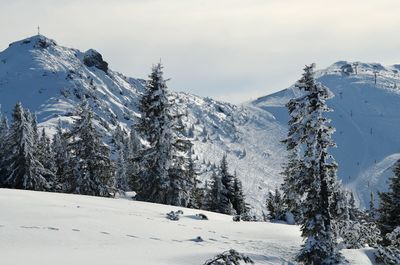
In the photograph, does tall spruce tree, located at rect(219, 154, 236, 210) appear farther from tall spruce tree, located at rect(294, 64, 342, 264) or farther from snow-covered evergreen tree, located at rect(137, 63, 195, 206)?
tall spruce tree, located at rect(294, 64, 342, 264)

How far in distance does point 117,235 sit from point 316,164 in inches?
362

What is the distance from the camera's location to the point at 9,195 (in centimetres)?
2142

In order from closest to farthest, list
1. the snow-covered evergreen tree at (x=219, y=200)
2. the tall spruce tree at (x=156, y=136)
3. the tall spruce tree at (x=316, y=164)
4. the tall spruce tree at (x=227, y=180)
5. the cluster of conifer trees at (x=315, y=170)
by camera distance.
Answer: the cluster of conifer trees at (x=315, y=170), the tall spruce tree at (x=316, y=164), the tall spruce tree at (x=156, y=136), the snow-covered evergreen tree at (x=219, y=200), the tall spruce tree at (x=227, y=180)

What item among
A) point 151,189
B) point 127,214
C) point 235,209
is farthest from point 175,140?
point 235,209

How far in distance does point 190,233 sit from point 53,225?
5652mm

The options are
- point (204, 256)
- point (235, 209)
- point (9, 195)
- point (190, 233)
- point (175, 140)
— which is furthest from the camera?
point (235, 209)

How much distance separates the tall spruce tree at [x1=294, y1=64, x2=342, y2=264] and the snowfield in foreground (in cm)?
138

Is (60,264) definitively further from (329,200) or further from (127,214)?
(329,200)

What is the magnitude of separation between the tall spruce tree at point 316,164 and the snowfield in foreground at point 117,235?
1378mm

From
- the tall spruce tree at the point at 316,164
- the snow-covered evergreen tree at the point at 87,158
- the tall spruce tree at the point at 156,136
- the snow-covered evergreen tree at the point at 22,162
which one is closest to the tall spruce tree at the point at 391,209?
the tall spruce tree at the point at 316,164

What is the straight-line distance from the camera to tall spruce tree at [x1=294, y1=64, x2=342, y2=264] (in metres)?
21.2

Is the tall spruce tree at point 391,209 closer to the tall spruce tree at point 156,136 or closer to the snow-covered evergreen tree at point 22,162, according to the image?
the tall spruce tree at point 156,136

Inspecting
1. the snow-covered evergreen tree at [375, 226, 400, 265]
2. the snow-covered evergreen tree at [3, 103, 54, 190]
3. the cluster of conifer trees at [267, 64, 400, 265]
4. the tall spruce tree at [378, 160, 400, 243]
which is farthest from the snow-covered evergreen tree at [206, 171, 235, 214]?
the snow-covered evergreen tree at [375, 226, 400, 265]

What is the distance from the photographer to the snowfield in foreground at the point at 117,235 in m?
13.1
